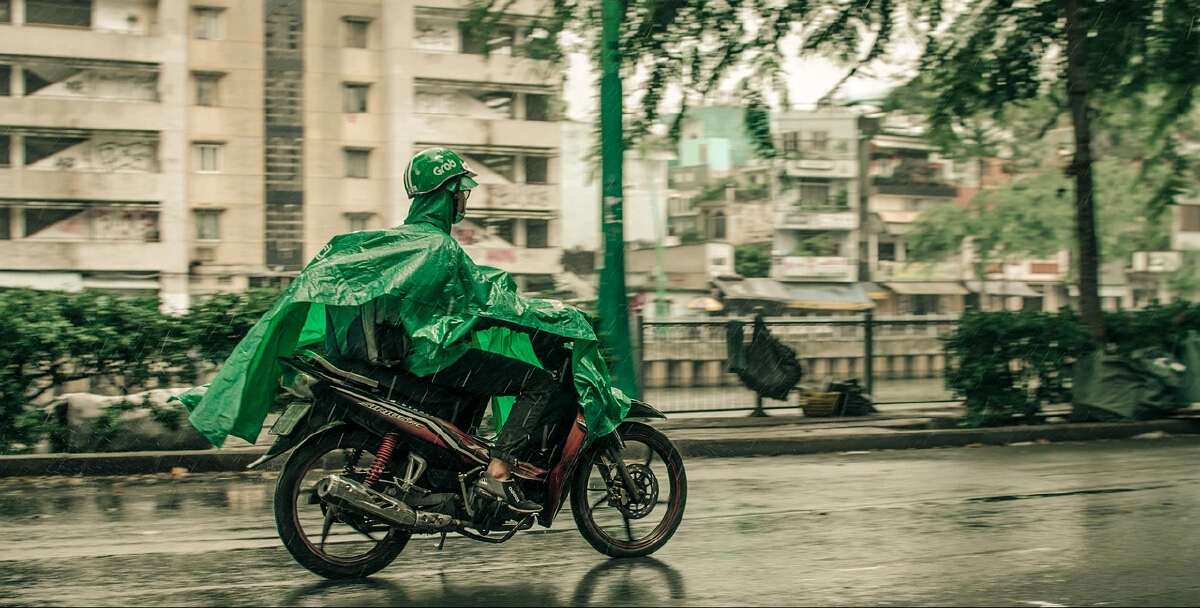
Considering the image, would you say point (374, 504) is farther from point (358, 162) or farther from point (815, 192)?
point (815, 192)

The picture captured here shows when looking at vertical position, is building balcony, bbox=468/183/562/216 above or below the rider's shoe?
above

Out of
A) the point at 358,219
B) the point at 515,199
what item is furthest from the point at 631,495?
the point at 515,199

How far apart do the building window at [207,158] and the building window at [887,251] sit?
35975 mm

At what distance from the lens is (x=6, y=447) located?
8.97 m

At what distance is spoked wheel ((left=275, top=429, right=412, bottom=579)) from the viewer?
15.9 ft

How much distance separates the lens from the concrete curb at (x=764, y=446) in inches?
342

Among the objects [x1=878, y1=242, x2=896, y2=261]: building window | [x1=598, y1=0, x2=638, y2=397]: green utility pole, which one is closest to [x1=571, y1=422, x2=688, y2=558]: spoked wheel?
[x1=598, y1=0, x2=638, y2=397]: green utility pole

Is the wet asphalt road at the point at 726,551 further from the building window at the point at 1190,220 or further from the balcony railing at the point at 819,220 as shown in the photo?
the building window at the point at 1190,220

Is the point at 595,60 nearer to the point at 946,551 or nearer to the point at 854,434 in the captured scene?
the point at 854,434

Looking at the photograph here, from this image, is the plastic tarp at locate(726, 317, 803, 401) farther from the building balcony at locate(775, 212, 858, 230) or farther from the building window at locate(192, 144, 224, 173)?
the building balcony at locate(775, 212, 858, 230)

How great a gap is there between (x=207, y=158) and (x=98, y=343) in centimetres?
3505

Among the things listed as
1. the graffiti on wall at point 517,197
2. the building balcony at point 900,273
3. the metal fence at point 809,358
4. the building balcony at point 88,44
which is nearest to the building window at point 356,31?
the building balcony at point 88,44

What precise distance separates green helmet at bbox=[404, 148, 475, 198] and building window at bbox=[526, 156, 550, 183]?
4402cm

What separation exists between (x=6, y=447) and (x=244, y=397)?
522 cm
